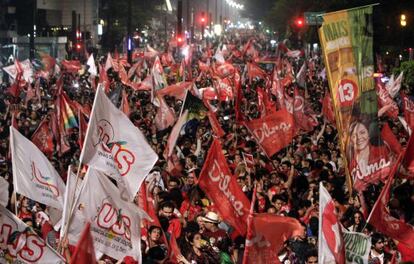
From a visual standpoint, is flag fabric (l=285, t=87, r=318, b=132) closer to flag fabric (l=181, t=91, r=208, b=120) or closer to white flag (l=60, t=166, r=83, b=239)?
flag fabric (l=181, t=91, r=208, b=120)

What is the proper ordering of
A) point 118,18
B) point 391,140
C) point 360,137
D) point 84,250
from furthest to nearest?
point 118,18
point 391,140
point 360,137
point 84,250

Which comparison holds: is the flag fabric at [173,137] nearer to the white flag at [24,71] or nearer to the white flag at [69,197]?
the white flag at [69,197]

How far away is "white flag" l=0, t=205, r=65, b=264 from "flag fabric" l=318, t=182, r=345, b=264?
6.73 ft

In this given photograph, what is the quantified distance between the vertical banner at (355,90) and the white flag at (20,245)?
4786 millimetres

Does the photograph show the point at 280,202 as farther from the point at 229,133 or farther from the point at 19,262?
the point at 229,133

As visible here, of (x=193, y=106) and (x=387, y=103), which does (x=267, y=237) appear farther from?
(x=387, y=103)

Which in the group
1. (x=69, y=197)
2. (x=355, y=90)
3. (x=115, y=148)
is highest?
(x=355, y=90)

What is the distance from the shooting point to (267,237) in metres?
7.30

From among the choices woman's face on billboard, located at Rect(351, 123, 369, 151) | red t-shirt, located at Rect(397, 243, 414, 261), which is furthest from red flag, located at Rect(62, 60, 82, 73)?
red t-shirt, located at Rect(397, 243, 414, 261)

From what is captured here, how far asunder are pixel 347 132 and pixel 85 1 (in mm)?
59488

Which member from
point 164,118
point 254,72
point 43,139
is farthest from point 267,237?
point 254,72

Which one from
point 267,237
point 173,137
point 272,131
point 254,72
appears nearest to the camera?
point 267,237

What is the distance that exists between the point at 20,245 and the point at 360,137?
540 cm

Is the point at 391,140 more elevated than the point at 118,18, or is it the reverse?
the point at 118,18
